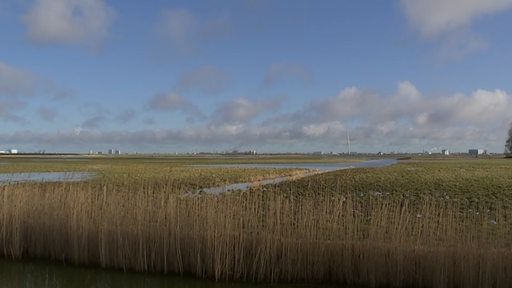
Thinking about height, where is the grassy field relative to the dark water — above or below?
above

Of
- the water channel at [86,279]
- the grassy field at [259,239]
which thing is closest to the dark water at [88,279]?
the water channel at [86,279]

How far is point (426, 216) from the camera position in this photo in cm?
988

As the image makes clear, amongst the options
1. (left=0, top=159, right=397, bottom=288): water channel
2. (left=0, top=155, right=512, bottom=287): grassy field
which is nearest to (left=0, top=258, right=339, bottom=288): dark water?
(left=0, top=159, right=397, bottom=288): water channel

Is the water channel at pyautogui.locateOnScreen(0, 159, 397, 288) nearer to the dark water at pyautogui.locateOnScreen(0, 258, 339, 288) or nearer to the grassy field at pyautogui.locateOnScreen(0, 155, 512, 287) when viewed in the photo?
the dark water at pyautogui.locateOnScreen(0, 258, 339, 288)

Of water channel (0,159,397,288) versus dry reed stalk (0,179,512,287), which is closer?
dry reed stalk (0,179,512,287)

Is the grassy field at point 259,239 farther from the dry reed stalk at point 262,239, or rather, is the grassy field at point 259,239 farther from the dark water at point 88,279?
the dark water at point 88,279

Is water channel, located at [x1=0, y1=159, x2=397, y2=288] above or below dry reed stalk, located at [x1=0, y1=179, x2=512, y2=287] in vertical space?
below

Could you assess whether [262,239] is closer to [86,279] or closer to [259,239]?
[259,239]

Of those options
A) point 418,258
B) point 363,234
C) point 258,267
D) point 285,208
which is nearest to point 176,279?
point 258,267

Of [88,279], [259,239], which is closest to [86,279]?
[88,279]

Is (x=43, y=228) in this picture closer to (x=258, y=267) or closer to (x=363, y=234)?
(x=258, y=267)

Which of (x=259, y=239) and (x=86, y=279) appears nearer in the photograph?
(x=259, y=239)

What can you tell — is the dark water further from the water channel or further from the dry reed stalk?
the dry reed stalk

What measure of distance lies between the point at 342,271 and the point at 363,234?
3.78 ft
